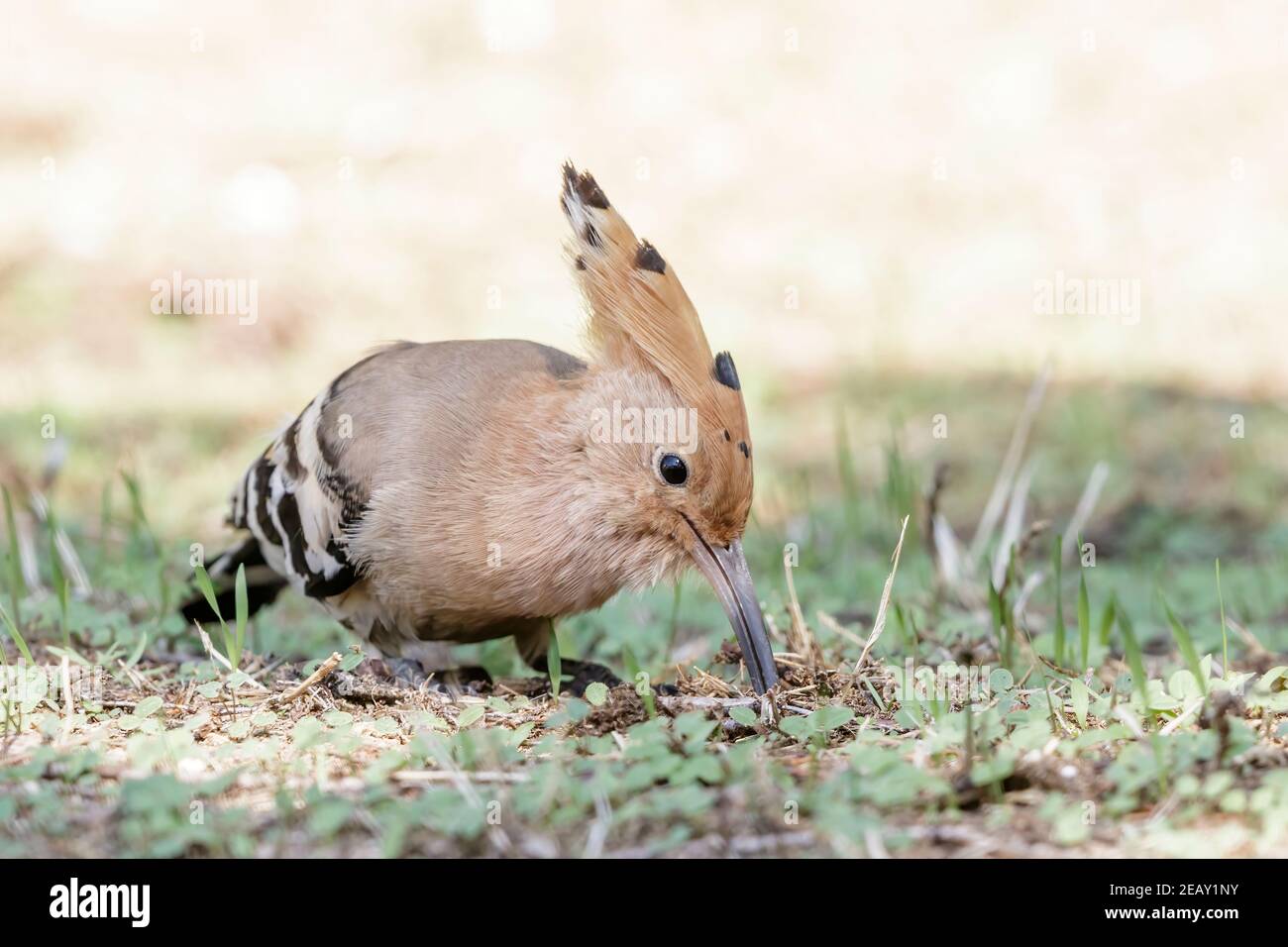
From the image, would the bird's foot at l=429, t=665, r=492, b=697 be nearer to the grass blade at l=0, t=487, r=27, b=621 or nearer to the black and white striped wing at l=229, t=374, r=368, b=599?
the black and white striped wing at l=229, t=374, r=368, b=599

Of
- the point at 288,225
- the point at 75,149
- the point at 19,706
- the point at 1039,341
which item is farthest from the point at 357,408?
the point at 75,149

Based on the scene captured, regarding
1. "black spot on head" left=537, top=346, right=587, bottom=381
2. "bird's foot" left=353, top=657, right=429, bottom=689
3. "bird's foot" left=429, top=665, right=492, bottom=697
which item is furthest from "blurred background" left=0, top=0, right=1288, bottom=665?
"bird's foot" left=353, top=657, right=429, bottom=689

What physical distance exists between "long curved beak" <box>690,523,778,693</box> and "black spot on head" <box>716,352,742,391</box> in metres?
0.37

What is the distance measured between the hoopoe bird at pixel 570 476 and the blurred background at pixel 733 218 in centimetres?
138

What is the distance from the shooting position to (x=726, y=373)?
374 centimetres

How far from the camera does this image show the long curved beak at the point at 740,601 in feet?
11.5

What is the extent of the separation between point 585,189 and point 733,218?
584 centimetres

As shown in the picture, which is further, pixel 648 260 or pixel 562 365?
pixel 562 365

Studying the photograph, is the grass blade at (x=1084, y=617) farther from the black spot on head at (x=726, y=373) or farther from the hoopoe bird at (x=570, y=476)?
the black spot on head at (x=726, y=373)

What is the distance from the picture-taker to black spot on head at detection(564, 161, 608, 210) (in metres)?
3.73

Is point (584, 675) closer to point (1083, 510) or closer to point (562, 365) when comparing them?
point (562, 365)

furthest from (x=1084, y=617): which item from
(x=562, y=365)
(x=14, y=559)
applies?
(x=14, y=559)

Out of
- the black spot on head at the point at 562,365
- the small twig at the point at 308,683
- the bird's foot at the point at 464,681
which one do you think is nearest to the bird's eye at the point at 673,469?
the black spot on head at the point at 562,365

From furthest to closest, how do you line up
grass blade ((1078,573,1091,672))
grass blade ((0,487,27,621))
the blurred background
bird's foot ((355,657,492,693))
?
the blurred background
grass blade ((0,487,27,621))
bird's foot ((355,657,492,693))
grass blade ((1078,573,1091,672))
